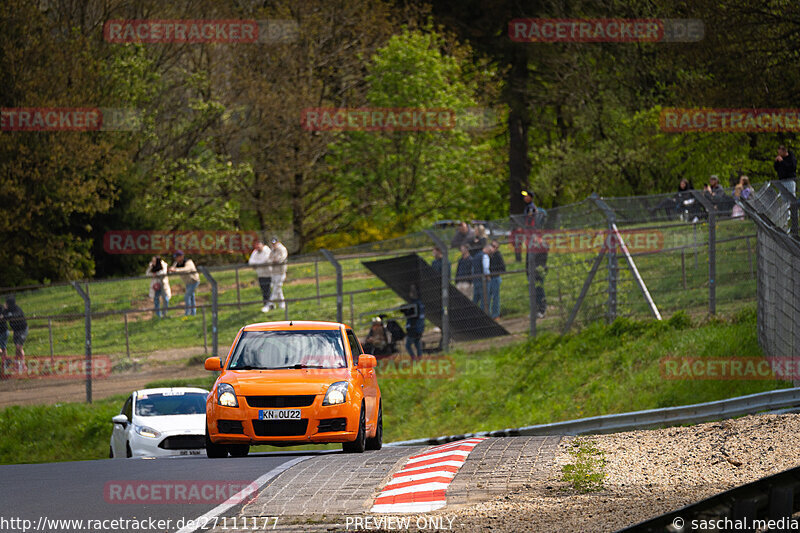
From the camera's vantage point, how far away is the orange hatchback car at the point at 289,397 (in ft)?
44.3

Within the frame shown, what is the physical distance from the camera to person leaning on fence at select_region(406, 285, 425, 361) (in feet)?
82.2

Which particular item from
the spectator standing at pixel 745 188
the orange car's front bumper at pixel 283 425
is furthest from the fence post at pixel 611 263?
the orange car's front bumper at pixel 283 425

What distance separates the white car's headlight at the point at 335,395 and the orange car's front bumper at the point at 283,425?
49mm

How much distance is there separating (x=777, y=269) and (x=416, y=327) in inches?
412

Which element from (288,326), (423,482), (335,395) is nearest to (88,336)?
(288,326)

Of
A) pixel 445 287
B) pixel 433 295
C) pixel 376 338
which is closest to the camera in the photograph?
pixel 376 338

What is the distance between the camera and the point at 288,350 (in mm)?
14680

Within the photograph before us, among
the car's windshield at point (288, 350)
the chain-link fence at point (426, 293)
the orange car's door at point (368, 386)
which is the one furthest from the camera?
the chain-link fence at point (426, 293)

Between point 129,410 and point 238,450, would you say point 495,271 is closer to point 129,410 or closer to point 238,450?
point 129,410

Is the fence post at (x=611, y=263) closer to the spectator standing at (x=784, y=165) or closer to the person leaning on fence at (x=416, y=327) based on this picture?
the spectator standing at (x=784, y=165)

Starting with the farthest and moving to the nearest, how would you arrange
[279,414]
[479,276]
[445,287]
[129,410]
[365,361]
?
[445,287] → [479,276] → [129,410] → [365,361] → [279,414]

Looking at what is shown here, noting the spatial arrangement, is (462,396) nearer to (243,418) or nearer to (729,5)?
(243,418)

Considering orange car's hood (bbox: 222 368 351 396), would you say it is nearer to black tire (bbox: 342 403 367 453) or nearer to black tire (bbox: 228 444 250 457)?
black tire (bbox: 342 403 367 453)

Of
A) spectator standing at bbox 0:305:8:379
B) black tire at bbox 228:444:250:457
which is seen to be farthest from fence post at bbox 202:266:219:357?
black tire at bbox 228:444:250:457
